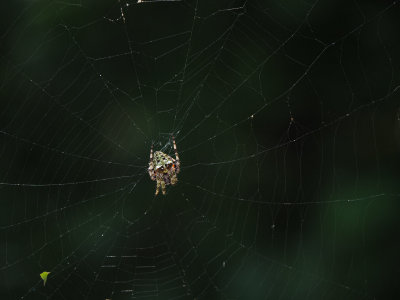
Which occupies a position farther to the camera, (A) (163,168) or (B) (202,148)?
(B) (202,148)

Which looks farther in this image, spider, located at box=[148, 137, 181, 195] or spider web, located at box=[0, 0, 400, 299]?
spider, located at box=[148, 137, 181, 195]

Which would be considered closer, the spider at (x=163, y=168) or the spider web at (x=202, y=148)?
the spider web at (x=202, y=148)

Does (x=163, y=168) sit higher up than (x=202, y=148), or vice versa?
(x=202, y=148)

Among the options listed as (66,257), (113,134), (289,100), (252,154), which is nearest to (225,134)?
(252,154)

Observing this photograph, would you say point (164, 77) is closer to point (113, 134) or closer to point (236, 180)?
point (113, 134)
